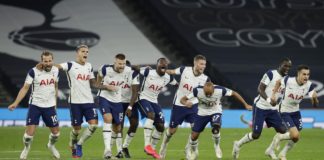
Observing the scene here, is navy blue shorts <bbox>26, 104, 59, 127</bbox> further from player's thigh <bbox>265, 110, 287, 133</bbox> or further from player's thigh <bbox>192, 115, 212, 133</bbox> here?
player's thigh <bbox>265, 110, 287, 133</bbox>

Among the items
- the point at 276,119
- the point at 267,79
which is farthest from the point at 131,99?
the point at 276,119

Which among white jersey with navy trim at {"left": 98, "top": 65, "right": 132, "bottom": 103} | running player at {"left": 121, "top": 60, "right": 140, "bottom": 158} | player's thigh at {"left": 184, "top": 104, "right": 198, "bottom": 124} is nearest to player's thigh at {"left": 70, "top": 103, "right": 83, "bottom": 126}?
white jersey with navy trim at {"left": 98, "top": 65, "right": 132, "bottom": 103}

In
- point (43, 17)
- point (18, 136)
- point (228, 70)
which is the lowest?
point (18, 136)

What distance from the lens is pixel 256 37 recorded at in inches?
1860

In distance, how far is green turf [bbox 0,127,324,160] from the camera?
76.1ft

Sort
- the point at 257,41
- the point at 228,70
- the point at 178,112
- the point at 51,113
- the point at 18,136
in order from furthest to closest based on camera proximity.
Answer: the point at 257,41
the point at 228,70
the point at 18,136
the point at 178,112
the point at 51,113

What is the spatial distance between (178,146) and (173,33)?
19.5 meters

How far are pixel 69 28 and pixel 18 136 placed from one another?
18.0 meters

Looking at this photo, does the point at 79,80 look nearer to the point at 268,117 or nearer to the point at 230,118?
the point at 268,117

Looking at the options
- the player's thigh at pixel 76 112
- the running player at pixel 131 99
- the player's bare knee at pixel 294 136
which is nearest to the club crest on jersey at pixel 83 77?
the player's thigh at pixel 76 112

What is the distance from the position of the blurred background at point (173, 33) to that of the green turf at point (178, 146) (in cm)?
960

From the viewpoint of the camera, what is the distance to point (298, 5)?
49125mm

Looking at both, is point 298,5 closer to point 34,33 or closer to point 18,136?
point 34,33

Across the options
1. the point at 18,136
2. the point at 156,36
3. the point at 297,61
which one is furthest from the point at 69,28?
the point at 18,136
